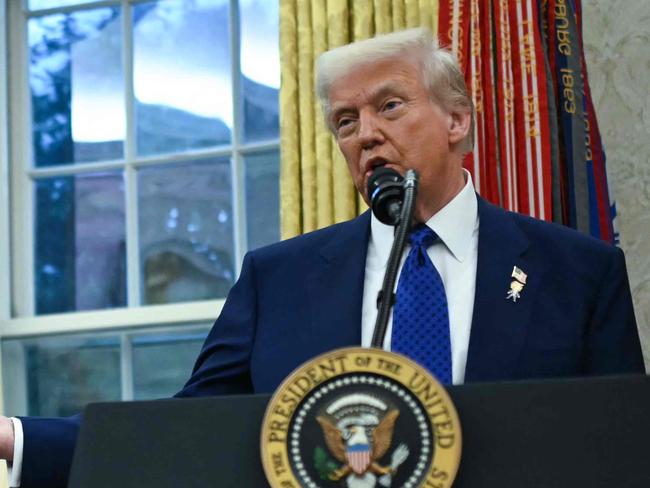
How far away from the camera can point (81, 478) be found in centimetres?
126

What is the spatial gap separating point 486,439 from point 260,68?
3.12 meters

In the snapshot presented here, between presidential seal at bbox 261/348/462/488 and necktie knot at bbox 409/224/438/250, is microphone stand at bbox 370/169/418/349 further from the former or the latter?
necktie knot at bbox 409/224/438/250

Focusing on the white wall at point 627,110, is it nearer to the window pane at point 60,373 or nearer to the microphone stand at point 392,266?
the window pane at point 60,373

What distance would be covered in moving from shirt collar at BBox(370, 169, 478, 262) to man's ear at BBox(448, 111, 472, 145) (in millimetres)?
124

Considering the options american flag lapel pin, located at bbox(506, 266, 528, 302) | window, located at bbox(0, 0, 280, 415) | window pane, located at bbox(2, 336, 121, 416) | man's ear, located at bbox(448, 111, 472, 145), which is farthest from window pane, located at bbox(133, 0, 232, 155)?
american flag lapel pin, located at bbox(506, 266, 528, 302)

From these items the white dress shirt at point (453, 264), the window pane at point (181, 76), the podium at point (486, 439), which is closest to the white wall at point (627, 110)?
the window pane at point (181, 76)

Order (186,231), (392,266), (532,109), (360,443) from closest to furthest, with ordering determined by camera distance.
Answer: (360,443) < (392,266) < (532,109) < (186,231)

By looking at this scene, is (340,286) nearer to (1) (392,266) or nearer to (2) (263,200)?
(1) (392,266)

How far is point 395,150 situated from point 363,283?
23 cm

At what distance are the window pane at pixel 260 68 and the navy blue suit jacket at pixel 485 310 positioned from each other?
2079 millimetres

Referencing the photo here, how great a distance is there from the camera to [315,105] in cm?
368

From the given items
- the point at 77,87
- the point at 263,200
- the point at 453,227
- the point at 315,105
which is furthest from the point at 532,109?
the point at 77,87

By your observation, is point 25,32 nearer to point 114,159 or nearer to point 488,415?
point 114,159

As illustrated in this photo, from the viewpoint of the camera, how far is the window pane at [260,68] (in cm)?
416
